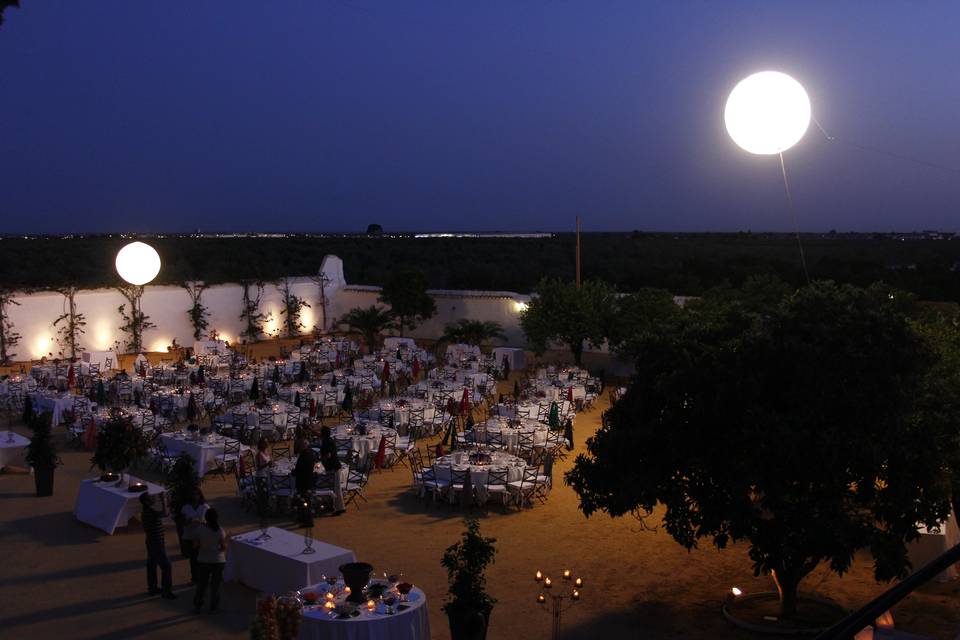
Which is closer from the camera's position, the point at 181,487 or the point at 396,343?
the point at 181,487

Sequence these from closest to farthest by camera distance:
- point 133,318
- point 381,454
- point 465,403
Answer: point 381,454
point 465,403
point 133,318

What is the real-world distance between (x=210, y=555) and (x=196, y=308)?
80.9ft

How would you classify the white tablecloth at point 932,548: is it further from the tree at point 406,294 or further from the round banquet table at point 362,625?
the tree at point 406,294

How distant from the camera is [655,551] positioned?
1263 centimetres

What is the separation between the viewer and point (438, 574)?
458 inches

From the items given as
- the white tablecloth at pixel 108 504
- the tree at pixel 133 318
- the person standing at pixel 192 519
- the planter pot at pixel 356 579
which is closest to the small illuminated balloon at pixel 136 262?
the white tablecloth at pixel 108 504

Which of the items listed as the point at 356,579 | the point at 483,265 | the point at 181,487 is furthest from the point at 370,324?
the point at 483,265

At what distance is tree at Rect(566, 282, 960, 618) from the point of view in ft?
27.8

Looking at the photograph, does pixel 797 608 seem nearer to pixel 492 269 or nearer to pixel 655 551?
pixel 655 551

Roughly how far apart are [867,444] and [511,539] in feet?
19.6

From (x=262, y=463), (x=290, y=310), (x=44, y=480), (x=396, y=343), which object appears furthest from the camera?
(x=290, y=310)

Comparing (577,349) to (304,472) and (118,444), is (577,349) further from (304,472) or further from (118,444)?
(118,444)

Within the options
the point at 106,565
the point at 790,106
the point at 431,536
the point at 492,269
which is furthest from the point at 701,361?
the point at 492,269

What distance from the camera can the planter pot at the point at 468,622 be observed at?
28.2ft
